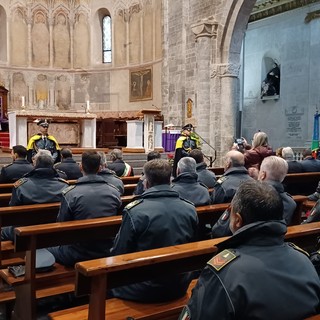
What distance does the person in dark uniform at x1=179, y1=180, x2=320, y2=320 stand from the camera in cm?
171

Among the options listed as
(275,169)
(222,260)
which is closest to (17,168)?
(275,169)

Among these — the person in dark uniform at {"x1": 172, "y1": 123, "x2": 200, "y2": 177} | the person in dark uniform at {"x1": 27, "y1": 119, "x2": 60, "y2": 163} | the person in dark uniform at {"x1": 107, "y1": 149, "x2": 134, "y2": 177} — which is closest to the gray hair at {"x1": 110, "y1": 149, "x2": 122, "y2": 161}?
the person in dark uniform at {"x1": 107, "y1": 149, "x2": 134, "y2": 177}

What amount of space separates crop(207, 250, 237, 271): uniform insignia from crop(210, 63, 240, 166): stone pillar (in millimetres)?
12904

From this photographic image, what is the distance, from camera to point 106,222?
11.3ft

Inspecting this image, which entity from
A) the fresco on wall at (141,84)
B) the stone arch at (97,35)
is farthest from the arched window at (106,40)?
the fresco on wall at (141,84)

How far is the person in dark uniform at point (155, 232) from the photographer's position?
281 cm

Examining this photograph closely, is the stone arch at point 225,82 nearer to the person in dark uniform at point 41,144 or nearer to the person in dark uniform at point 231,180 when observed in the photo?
the person in dark uniform at point 41,144

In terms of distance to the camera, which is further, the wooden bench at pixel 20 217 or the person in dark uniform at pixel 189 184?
the person in dark uniform at pixel 189 184

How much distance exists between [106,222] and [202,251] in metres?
1.05

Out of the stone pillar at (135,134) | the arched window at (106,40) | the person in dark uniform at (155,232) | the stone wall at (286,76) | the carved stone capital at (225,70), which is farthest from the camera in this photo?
the arched window at (106,40)

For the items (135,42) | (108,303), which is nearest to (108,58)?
(135,42)

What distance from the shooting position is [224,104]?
581 inches

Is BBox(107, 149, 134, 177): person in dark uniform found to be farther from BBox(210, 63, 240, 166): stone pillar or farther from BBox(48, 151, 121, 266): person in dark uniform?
BBox(210, 63, 240, 166): stone pillar

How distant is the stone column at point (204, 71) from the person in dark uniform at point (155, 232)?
11871 mm
